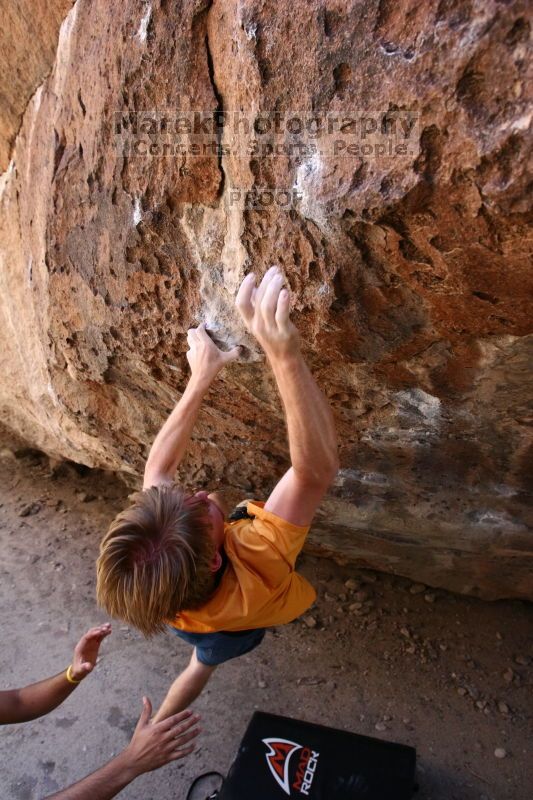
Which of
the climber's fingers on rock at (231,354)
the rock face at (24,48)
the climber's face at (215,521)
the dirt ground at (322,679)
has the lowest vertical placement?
the dirt ground at (322,679)

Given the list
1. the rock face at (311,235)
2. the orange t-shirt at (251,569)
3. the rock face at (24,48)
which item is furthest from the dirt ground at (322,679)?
the rock face at (24,48)

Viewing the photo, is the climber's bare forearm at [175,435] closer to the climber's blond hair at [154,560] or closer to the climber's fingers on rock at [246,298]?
the climber's blond hair at [154,560]

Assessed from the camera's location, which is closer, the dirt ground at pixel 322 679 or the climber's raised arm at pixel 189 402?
the climber's raised arm at pixel 189 402

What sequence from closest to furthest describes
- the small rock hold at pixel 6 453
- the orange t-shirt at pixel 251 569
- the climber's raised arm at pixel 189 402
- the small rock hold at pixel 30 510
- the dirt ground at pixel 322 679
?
the orange t-shirt at pixel 251 569, the climber's raised arm at pixel 189 402, the dirt ground at pixel 322 679, the small rock hold at pixel 30 510, the small rock hold at pixel 6 453

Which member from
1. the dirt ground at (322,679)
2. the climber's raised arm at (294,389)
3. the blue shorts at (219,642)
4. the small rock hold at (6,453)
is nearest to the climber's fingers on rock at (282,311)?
the climber's raised arm at (294,389)

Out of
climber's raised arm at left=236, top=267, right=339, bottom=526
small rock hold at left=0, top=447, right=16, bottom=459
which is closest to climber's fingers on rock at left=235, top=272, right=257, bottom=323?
climber's raised arm at left=236, top=267, right=339, bottom=526

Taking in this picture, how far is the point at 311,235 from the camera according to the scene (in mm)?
1467

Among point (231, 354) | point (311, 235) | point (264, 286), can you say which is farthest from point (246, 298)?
point (231, 354)

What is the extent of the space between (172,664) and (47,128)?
219 centimetres

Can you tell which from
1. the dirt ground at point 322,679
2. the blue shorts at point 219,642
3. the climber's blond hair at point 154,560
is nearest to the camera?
the climber's blond hair at point 154,560

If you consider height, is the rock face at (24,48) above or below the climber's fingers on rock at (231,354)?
above

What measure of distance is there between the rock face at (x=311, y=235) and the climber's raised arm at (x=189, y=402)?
0.06 metres

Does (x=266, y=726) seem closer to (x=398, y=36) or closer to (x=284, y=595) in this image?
(x=284, y=595)

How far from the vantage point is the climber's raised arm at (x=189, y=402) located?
71.2 inches
